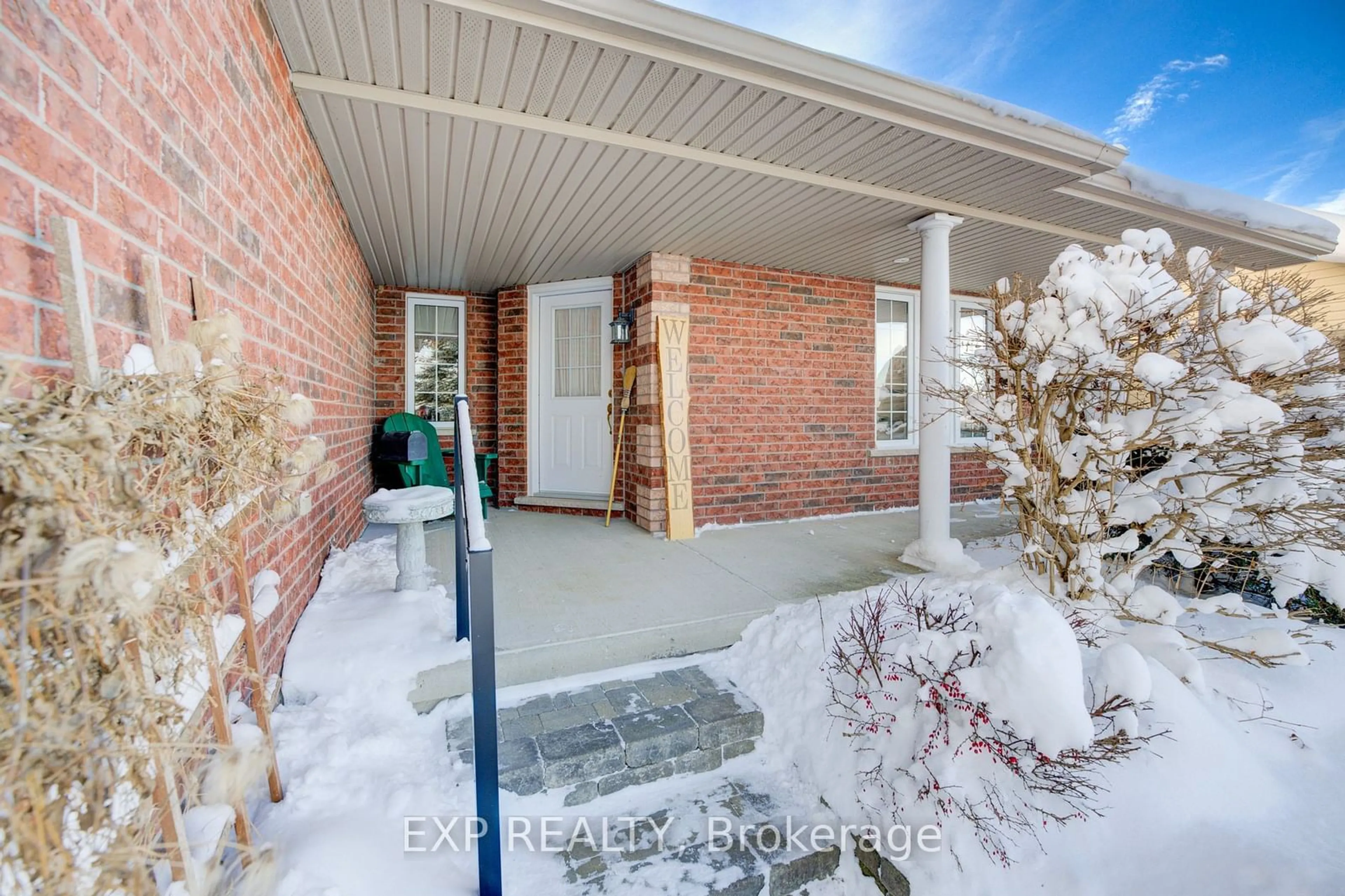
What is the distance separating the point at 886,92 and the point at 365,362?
15.3ft

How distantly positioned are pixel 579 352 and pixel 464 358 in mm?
1494

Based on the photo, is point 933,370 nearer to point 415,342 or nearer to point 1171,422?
point 1171,422

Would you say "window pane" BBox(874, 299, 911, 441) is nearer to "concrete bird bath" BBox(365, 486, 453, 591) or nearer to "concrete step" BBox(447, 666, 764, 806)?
"concrete step" BBox(447, 666, 764, 806)

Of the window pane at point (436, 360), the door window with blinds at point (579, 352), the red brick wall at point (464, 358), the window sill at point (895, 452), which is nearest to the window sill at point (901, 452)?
the window sill at point (895, 452)

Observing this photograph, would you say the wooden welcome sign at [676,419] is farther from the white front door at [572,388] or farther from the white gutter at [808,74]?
the white gutter at [808,74]

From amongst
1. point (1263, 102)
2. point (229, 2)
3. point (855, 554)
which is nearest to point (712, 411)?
point (855, 554)

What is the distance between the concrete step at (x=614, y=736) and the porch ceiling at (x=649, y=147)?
2611 millimetres

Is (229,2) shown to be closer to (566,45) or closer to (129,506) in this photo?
(566,45)

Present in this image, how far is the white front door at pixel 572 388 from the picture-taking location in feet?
17.9

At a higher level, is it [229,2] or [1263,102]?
[1263,102]

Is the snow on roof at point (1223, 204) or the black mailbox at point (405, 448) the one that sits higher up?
the snow on roof at point (1223, 204)

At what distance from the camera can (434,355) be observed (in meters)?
6.07

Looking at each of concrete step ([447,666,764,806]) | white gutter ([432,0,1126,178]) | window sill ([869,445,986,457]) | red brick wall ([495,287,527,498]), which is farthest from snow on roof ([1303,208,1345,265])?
red brick wall ([495,287,527,498])

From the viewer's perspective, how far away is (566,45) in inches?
83.9
